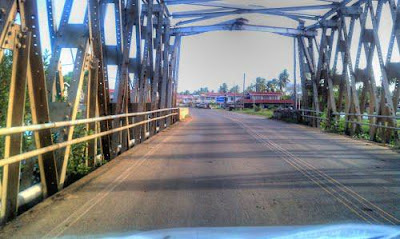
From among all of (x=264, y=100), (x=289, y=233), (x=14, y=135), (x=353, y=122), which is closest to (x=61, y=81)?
(x=14, y=135)

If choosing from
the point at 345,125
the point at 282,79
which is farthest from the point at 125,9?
the point at 282,79

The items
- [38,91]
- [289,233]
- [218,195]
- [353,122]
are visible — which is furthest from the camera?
[353,122]

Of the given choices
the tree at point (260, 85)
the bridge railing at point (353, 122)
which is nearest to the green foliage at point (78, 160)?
the bridge railing at point (353, 122)

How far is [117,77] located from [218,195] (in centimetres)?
685

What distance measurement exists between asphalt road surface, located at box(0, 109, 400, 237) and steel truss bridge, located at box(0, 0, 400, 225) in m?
0.62

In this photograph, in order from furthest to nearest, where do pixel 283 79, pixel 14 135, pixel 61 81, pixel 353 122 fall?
pixel 283 79 → pixel 353 122 → pixel 61 81 → pixel 14 135

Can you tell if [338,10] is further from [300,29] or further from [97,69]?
[97,69]

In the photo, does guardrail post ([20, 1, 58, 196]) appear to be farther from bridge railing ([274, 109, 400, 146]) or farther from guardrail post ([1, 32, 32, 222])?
bridge railing ([274, 109, 400, 146])

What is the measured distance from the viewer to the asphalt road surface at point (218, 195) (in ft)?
17.0

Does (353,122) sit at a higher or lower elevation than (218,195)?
higher

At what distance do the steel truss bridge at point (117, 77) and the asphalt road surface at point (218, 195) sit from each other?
2.03 ft

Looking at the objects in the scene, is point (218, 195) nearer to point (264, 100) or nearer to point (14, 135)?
point (14, 135)

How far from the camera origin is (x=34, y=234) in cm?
473

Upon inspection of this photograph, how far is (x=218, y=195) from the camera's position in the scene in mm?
6574
